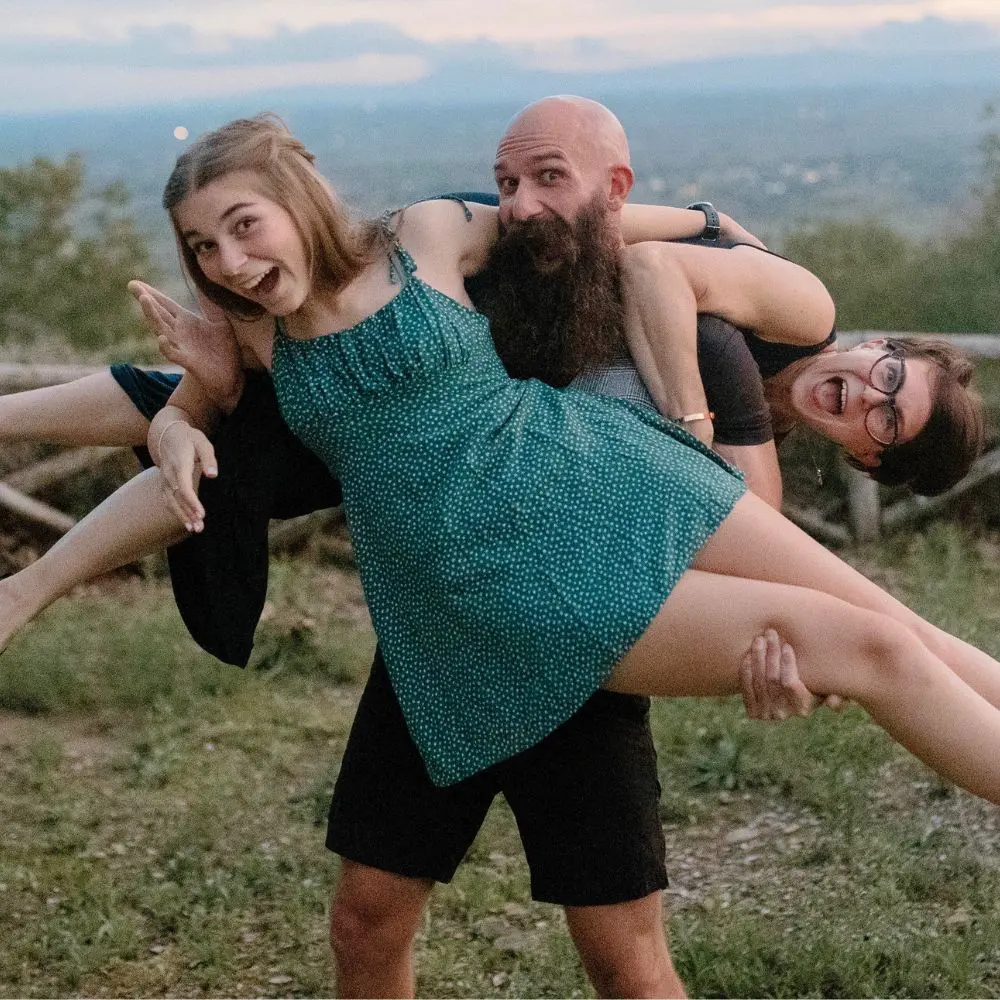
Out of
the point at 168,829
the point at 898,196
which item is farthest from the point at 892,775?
the point at 898,196

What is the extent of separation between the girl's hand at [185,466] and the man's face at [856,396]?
1074mm

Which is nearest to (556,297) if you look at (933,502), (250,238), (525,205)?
(525,205)

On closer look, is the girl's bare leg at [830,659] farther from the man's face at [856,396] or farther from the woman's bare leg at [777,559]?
the man's face at [856,396]

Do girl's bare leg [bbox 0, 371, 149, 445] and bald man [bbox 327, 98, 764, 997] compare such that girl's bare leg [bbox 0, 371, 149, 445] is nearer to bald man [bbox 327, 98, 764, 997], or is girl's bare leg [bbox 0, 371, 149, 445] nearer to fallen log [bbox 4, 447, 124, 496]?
bald man [bbox 327, 98, 764, 997]

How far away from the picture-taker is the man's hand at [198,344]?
2383 mm

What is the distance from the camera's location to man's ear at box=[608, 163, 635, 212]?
7.74 ft

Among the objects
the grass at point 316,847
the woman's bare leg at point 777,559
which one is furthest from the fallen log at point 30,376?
the woman's bare leg at point 777,559

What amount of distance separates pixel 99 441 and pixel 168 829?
2.14m

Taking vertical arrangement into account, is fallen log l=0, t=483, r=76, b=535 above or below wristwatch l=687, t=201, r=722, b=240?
below

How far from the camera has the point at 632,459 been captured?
218 centimetres

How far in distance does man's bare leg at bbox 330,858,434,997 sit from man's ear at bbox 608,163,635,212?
1.22m

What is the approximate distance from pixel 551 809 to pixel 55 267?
29.9 feet

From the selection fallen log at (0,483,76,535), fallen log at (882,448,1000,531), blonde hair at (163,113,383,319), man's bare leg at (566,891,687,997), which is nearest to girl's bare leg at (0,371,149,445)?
blonde hair at (163,113,383,319)

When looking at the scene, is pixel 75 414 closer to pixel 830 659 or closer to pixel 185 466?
pixel 185 466
